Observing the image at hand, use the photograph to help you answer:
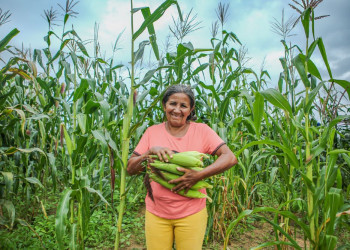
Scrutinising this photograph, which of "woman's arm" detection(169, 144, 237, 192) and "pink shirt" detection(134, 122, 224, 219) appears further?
"pink shirt" detection(134, 122, 224, 219)

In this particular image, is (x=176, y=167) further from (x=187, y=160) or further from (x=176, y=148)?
(x=176, y=148)

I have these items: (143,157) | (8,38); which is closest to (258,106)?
(143,157)

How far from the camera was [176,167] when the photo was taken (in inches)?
64.2

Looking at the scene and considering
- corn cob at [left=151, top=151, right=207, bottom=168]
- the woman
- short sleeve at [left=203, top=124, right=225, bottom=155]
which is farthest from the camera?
short sleeve at [left=203, top=124, right=225, bottom=155]

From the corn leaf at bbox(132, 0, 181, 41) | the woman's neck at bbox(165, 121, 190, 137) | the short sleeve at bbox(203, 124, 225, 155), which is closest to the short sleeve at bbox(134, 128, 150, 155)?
the woman's neck at bbox(165, 121, 190, 137)

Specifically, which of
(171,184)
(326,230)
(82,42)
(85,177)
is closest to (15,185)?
(85,177)

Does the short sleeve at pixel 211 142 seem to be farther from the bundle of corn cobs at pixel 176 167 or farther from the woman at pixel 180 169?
the bundle of corn cobs at pixel 176 167

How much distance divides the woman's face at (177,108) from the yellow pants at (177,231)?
2.36 feet

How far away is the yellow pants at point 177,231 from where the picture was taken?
5.78 feet

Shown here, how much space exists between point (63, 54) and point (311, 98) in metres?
2.66

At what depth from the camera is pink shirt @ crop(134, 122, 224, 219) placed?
5.74 ft

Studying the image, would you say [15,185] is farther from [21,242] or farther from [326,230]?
[326,230]

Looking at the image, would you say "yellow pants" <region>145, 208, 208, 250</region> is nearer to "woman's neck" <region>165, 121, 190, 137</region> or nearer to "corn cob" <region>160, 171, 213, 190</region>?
"corn cob" <region>160, 171, 213, 190</region>

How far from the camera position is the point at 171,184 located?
1.70 meters
